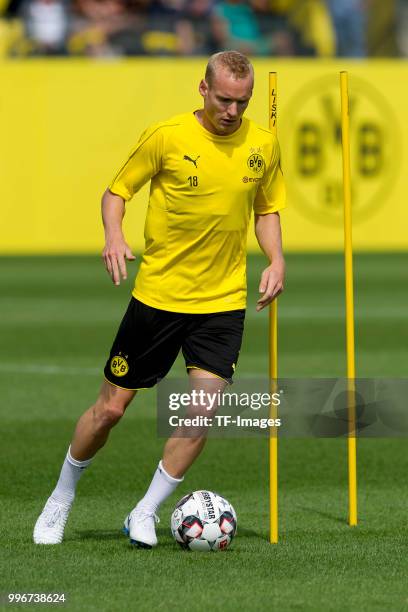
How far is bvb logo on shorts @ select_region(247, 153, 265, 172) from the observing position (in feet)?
21.2

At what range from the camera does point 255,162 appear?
6.47 metres

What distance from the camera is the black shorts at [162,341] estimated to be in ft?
21.4

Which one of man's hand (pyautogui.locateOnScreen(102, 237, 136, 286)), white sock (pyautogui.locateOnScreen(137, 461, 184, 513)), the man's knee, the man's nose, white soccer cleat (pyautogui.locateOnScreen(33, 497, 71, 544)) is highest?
the man's nose

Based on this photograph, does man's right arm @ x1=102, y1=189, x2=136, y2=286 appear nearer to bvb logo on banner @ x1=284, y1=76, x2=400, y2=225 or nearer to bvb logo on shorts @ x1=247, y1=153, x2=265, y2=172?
bvb logo on shorts @ x1=247, y1=153, x2=265, y2=172

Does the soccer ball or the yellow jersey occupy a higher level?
the yellow jersey

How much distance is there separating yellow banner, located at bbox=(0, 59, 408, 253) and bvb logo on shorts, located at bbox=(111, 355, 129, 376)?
49.4 ft

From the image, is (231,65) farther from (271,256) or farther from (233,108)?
(271,256)

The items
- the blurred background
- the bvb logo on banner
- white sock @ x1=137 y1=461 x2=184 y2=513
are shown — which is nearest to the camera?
white sock @ x1=137 y1=461 x2=184 y2=513

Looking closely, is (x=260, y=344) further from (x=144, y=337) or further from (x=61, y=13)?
(x=61, y=13)

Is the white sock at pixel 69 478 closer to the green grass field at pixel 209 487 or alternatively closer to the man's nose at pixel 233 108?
the green grass field at pixel 209 487

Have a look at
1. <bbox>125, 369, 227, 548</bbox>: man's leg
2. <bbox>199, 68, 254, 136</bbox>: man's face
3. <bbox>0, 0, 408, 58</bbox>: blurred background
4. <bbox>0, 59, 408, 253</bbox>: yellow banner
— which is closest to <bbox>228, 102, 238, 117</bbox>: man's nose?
<bbox>199, 68, 254, 136</bbox>: man's face

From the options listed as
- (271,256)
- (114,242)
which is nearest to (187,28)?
(271,256)

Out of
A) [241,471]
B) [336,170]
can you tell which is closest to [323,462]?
[241,471]

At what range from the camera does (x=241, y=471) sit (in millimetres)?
8641
